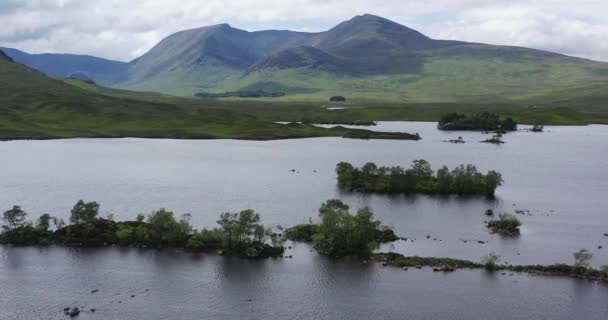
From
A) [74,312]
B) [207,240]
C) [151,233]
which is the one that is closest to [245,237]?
[207,240]

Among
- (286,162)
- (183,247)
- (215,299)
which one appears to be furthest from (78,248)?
(286,162)

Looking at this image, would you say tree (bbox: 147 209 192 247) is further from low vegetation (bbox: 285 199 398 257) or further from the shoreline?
low vegetation (bbox: 285 199 398 257)

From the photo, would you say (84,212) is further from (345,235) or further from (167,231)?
(345,235)

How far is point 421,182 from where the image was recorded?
4788 inches

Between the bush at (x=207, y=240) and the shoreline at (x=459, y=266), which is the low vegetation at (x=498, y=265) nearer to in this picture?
the shoreline at (x=459, y=266)

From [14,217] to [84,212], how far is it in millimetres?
8786

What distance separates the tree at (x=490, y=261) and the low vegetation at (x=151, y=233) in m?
23.5

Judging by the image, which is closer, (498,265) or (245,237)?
(498,265)

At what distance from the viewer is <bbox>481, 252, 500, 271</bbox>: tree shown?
76125 millimetres

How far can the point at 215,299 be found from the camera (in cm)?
6775

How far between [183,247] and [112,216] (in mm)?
16594

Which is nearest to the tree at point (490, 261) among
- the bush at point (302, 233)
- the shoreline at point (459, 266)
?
the shoreline at point (459, 266)

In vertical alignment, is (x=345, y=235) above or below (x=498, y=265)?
above

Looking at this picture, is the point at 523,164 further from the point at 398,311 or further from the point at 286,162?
the point at 398,311
